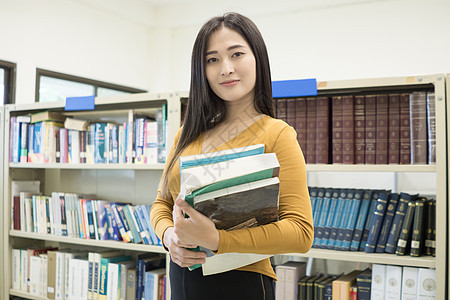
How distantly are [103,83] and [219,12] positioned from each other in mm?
1546

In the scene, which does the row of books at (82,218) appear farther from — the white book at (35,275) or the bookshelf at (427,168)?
the bookshelf at (427,168)

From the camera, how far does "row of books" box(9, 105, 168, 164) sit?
222 cm

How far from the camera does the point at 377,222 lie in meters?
1.75

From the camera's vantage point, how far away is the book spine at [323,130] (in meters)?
1.84

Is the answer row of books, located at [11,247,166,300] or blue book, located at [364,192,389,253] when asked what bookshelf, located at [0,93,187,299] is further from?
blue book, located at [364,192,389,253]

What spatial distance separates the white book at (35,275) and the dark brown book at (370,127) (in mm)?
1972

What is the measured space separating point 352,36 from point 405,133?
307 cm

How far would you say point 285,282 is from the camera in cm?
189

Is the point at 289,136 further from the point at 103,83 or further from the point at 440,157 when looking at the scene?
Result: the point at 103,83

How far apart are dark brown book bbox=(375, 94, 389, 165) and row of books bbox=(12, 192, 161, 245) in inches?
44.2

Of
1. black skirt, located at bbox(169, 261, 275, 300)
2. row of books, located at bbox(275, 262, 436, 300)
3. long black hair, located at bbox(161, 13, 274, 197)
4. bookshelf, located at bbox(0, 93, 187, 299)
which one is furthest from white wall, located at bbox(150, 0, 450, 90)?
black skirt, located at bbox(169, 261, 275, 300)

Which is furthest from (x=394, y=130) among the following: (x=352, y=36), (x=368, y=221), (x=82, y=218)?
(x=352, y=36)

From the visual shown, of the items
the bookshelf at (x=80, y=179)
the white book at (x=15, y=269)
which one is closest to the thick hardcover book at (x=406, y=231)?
the bookshelf at (x=80, y=179)

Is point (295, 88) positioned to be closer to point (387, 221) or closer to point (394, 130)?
point (394, 130)
